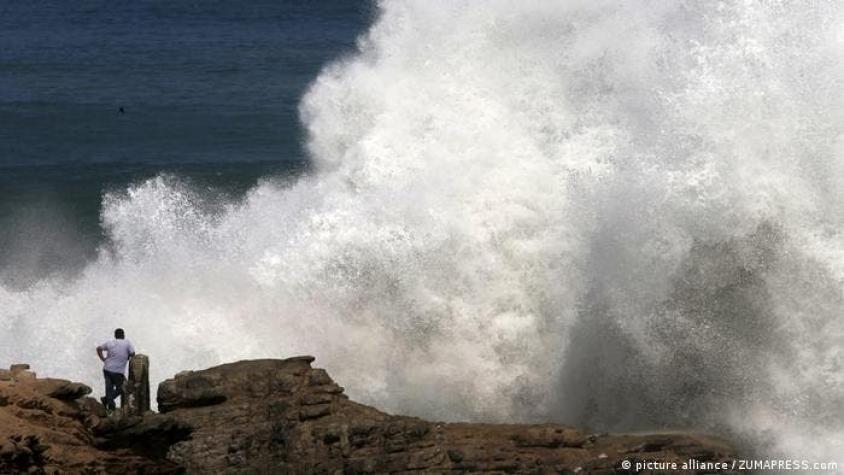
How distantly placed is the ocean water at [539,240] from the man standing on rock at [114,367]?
387 centimetres

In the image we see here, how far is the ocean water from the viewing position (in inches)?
797

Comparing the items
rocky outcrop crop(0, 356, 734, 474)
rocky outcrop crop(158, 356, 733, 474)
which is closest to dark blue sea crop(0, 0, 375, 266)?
rocky outcrop crop(0, 356, 734, 474)

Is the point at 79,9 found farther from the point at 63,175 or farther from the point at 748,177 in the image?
the point at 748,177

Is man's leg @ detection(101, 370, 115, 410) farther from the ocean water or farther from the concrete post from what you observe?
the ocean water

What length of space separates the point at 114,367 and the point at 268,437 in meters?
2.93

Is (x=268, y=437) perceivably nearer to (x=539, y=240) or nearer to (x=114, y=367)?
(x=114, y=367)

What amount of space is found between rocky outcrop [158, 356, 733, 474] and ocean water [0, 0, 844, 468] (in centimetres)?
275

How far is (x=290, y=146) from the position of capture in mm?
43250

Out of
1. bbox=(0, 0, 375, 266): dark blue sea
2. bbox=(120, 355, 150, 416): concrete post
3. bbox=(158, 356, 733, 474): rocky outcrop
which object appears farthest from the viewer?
bbox=(0, 0, 375, 266): dark blue sea

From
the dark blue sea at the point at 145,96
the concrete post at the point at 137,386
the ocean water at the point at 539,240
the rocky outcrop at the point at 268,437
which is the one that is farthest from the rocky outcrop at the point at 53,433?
the dark blue sea at the point at 145,96

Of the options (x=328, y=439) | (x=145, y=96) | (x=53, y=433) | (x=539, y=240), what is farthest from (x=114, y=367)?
(x=145, y=96)

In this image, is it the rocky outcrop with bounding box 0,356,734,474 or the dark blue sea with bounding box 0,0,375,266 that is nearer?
the rocky outcrop with bounding box 0,356,734,474

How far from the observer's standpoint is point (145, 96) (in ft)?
165

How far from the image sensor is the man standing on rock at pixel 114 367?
1884 cm
